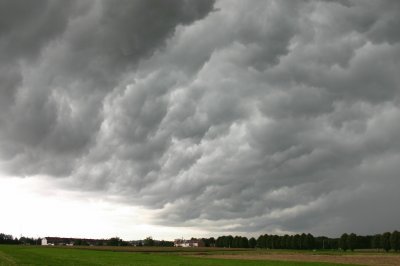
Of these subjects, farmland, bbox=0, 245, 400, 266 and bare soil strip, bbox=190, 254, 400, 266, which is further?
bare soil strip, bbox=190, 254, 400, 266

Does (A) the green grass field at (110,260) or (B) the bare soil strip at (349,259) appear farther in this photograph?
(B) the bare soil strip at (349,259)

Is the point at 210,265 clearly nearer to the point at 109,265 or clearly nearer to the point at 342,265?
the point at 109,265

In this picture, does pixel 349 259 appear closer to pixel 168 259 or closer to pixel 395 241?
pixel 168 259

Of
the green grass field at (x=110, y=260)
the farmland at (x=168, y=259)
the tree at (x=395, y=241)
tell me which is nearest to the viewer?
the green grass field at (x=110, y=260)

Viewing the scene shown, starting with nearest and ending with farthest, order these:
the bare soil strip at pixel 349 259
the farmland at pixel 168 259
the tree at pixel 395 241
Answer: the farmland at pixel 168 259 < the bare soil strip at pixel 349 259 < the tree at pixel 395 241

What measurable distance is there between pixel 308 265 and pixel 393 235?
456ft

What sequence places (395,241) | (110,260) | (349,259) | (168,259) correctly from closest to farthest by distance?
1. (110,260)
2. (168,259)
3. (349,259)
4. (395,241)

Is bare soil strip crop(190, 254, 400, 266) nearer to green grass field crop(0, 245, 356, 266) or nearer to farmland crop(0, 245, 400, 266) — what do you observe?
farmland crop(0, 245, 400, 266)

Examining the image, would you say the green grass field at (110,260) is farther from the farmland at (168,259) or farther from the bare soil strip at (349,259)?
the bare soil strip at (349,259)

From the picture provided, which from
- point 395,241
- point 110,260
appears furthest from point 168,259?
point 395,241

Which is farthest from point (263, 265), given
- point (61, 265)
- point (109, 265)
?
point (61, 265)

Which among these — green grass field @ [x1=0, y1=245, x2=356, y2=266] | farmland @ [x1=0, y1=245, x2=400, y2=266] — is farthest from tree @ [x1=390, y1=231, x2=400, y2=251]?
green grass field @ [x1=0, y1=245, x2=356, y2=266]

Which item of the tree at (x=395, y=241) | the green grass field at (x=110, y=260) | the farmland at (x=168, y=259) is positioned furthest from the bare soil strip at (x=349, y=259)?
the tree at (x=395, y=241)

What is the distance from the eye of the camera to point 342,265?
256 ft
